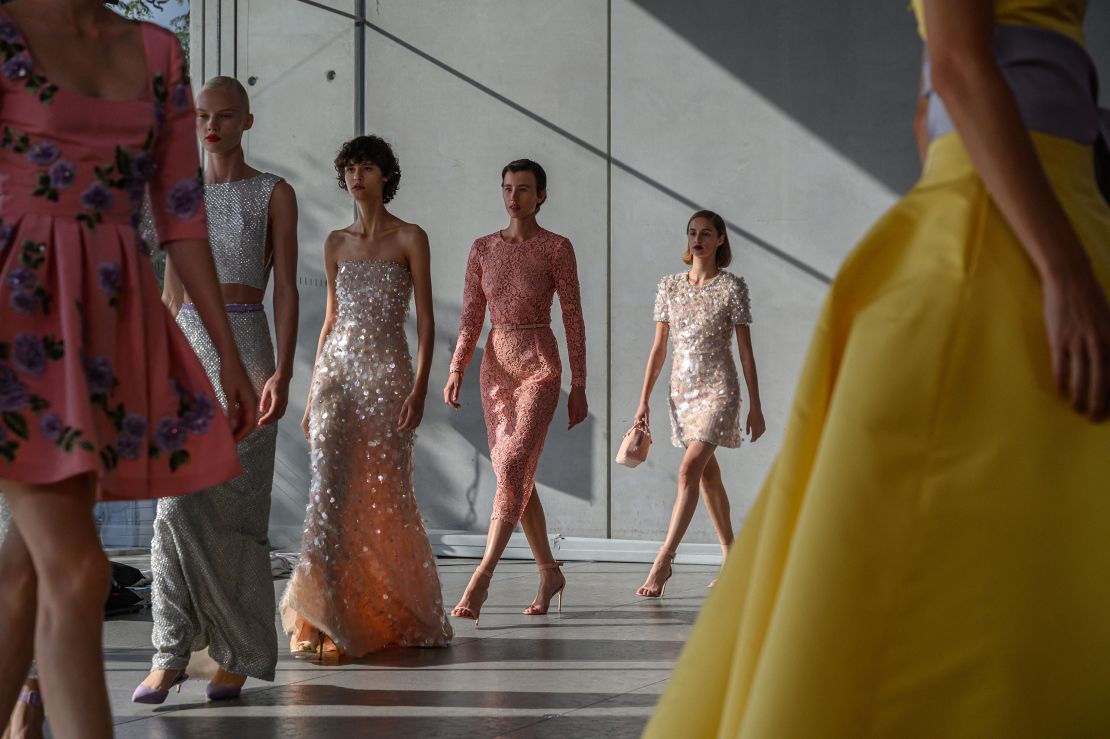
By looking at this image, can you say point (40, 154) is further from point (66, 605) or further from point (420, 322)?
point (420, 322)

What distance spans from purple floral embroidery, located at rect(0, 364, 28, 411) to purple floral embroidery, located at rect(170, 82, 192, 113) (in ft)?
1.88

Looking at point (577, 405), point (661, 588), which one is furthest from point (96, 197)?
point (661, 588)

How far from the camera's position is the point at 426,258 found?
5281 millimetres

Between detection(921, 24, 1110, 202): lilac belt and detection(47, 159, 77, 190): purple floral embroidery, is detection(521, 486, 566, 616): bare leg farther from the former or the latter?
detection(921, 24, 1110, 202): lilac belt

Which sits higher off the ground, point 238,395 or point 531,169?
point 531,169

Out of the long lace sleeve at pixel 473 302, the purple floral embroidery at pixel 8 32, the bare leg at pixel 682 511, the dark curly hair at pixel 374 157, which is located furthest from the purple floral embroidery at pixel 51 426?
the bare leg at pixel 682 511

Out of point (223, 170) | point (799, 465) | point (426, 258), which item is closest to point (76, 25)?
point (799, 465)

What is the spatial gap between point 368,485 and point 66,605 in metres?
3.22

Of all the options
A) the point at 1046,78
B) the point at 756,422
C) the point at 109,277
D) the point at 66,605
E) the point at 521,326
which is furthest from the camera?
the point at 756,422

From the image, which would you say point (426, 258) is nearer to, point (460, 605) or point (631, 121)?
point (460, 605)

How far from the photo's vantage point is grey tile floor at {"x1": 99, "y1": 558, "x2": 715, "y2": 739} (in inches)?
144

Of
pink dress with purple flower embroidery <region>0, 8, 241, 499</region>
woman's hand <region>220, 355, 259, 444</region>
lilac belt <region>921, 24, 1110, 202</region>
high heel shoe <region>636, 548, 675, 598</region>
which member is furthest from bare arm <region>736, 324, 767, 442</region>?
lilac belt <region>921, 24, 1110, 202</region>

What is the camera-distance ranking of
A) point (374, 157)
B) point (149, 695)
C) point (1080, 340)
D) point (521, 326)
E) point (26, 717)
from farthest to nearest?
point (521, 326), point (374, 157), point (149, 695), point (26, 717), point (1080, 340)

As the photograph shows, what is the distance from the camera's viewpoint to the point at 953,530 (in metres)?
1.39
